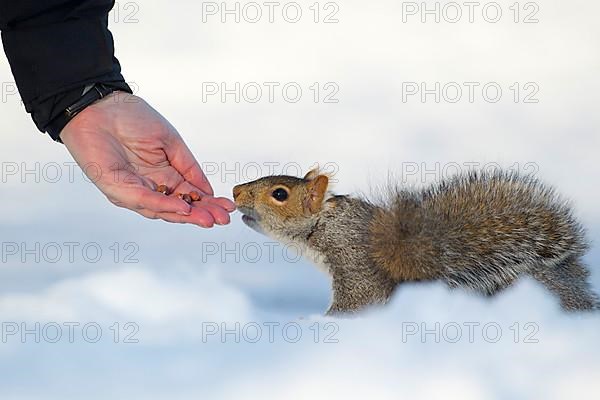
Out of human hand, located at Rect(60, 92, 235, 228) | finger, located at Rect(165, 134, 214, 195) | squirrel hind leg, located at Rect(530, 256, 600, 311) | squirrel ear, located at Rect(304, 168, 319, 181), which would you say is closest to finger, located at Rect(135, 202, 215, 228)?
Result: human hand, located at Rect(60, 92, 235, 228)

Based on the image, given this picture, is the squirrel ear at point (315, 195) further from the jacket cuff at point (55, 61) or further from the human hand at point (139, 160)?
the jacket cuff at point (55, 61)

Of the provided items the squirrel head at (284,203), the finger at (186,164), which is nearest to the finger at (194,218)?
the finger at (186,164)

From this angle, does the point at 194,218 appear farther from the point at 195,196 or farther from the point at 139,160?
the point at 139,160

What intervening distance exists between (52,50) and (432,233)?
1206 millimetres

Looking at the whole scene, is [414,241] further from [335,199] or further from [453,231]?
[335,199]

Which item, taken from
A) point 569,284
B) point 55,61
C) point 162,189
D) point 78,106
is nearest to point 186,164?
point 162,189

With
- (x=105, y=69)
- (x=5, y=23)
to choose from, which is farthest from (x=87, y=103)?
(x=5, y=23)

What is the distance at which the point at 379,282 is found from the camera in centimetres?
276

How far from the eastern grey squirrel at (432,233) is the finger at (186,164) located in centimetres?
19

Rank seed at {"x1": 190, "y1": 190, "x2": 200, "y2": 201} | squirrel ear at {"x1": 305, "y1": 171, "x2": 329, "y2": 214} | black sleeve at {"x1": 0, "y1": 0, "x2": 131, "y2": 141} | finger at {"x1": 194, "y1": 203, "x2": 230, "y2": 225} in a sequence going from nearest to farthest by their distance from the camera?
1. black sleeve at {"x1": 0, "y1": 0, "x2": 131, "y2": 141}
2. finger at {"x1": 194, "y1": 203, "x2": 230, "y2": 225}
3. seed at {"x1": 190, "y1": 190, "x2": 200, "y2": 201}
4. squirrel ear at {"x1": 305, "y1": 171, "x2": 329, "y2": 214}

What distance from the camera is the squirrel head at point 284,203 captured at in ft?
9.78

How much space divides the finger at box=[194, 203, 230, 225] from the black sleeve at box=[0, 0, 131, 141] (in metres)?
0.48

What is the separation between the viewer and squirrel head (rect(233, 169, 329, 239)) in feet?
9.78

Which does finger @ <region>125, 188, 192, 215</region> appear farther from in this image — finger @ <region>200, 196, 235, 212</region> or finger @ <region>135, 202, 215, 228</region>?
finger @ <region>200, 196, 235, 212</region>
